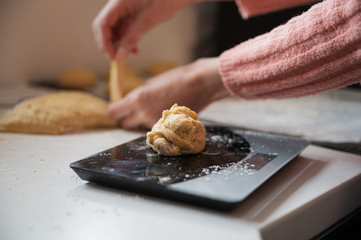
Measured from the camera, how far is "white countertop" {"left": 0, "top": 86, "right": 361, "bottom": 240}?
510 millimetres

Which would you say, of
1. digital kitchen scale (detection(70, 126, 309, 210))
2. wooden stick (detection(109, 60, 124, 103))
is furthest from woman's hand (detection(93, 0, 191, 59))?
digital kitchen scale (detection(70, 126, 309, 210))

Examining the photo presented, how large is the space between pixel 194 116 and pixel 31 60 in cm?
109

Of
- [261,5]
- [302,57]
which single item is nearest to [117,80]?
[261,5]

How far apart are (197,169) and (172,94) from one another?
1.33 ft

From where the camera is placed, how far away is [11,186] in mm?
643

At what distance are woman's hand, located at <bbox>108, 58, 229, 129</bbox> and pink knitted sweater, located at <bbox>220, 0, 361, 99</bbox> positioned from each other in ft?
0.22

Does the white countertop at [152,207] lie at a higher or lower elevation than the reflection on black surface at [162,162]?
lower

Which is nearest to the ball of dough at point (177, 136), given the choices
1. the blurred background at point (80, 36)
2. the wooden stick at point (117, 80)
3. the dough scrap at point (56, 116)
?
the dough scrap at point (56, 116)

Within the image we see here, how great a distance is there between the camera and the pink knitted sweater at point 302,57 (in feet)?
2.39

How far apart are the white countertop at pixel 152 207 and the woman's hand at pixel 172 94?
28 cm

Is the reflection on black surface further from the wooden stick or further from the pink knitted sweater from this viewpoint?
the wooden stick

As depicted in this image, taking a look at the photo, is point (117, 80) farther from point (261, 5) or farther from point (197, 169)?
point (197, 169)

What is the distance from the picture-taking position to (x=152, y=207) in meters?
0.57

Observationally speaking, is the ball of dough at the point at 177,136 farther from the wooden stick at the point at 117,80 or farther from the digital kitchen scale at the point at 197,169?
the wooden stick at the point at 117,80
